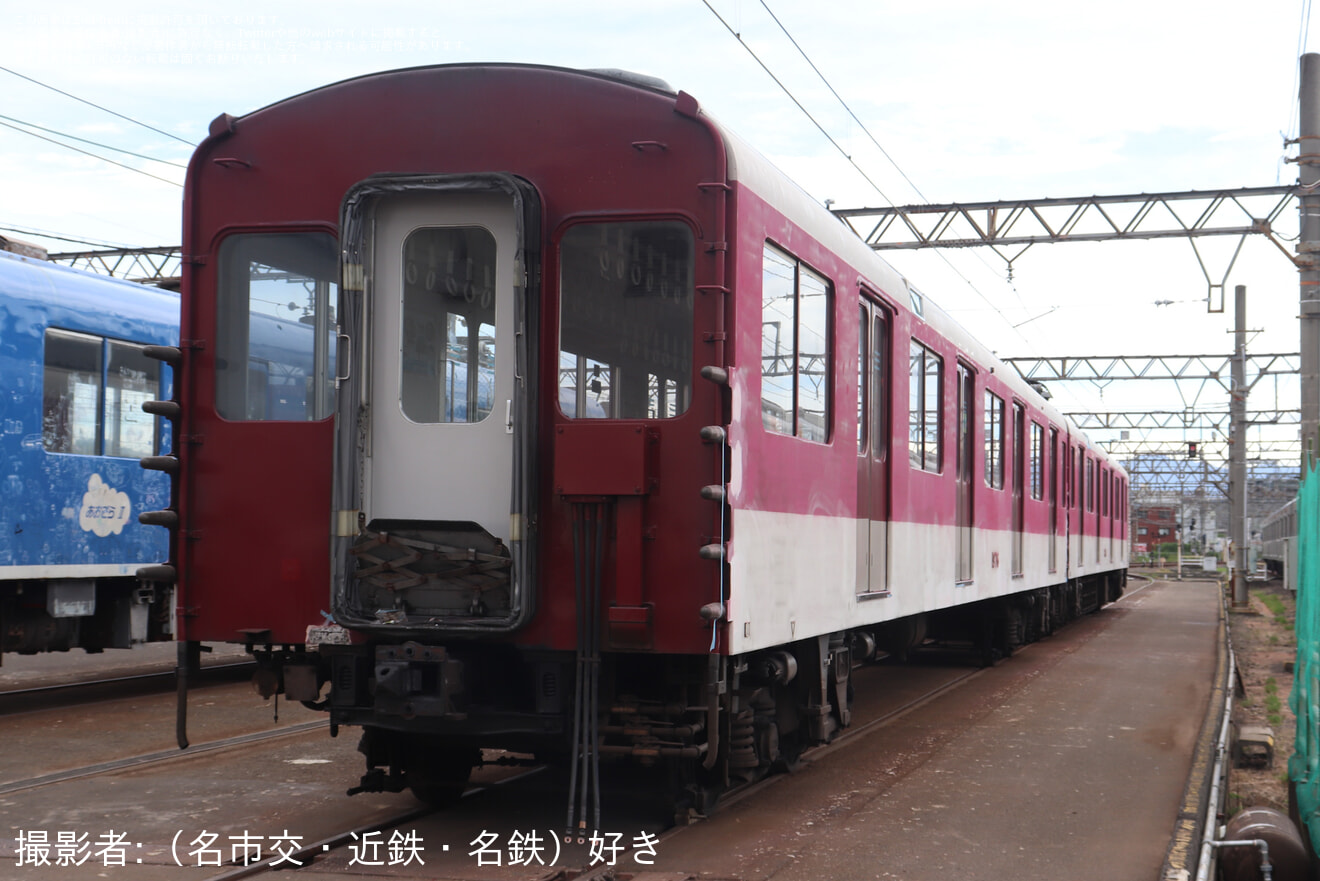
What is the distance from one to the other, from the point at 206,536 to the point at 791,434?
299 centimetres

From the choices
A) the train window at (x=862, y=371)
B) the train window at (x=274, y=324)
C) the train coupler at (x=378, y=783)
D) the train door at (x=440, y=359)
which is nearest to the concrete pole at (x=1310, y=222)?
the train window at (x=862, y=371)

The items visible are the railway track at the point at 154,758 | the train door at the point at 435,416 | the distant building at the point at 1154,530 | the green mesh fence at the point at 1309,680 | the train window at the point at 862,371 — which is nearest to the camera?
the train door at the point at 435,416

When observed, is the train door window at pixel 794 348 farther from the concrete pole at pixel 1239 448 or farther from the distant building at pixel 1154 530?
the distant building at pixel 1154 530

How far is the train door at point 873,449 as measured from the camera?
866 cm

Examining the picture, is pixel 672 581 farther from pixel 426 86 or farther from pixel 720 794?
pixel 426 86

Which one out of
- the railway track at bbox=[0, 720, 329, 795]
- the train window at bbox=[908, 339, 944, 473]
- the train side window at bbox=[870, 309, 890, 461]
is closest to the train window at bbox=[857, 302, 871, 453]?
the train side window at bbox=[870, 309, 890, 461]

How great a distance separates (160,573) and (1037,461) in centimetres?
1297

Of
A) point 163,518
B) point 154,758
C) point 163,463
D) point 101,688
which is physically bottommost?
point 101,688

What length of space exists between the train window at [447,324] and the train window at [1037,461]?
457 inches

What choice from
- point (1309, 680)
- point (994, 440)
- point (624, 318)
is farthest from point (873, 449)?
point (994, 440)

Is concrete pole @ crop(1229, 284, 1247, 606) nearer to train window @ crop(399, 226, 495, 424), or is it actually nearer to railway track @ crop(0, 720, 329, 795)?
railway track @ crop(0, 720, 329, 795)

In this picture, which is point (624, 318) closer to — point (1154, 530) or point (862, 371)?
point (862, 371)

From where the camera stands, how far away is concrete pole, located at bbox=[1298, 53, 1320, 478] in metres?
14.3

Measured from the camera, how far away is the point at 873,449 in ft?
29.5
